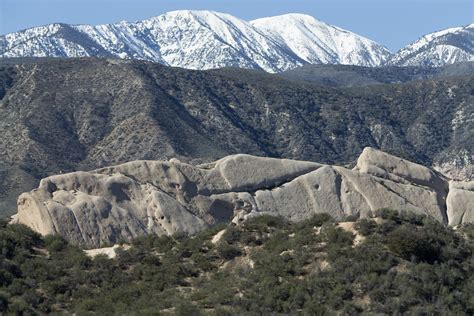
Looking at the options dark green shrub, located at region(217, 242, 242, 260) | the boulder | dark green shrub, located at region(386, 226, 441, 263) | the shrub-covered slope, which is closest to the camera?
the shrub-covered slope

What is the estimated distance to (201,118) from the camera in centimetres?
13862

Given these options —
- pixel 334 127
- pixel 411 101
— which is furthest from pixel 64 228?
pixel 411 101

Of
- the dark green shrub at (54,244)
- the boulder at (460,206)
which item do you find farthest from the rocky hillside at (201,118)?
the dark green shrub at (54,244)

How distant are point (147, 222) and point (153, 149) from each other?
65.0 metres

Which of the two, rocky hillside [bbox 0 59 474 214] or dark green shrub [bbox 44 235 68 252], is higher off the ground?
rocky hillside [bbox 0 59 474 214]

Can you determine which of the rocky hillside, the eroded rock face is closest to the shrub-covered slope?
the eroded rock face

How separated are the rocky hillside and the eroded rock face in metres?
49.8

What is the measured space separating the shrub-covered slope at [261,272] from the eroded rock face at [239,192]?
1049 centimetres

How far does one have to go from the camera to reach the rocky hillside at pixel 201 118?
11975 centimetres

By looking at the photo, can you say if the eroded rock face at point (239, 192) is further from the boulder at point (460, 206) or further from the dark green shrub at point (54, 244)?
the dark green shrub at point (54, 244)

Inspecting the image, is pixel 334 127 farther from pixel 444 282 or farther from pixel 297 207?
pixel 444 282

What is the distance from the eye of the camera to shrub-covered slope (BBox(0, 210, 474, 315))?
112 ft

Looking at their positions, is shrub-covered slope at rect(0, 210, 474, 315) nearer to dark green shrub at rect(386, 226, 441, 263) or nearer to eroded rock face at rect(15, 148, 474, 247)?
dark green shrub at rect(386, 226, 441, 263)

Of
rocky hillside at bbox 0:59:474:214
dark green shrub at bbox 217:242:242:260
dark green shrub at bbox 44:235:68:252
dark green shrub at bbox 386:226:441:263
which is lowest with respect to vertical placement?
dark green shrub at bbox 386:226:441:263
